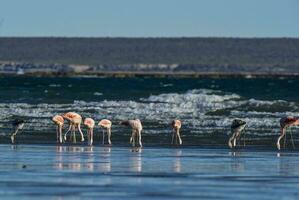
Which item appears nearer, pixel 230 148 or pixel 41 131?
pixel 230 148

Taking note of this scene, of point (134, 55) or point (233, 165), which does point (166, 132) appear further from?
point (134, 55)

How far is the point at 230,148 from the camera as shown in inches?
1315

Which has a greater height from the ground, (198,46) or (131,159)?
(198,46)

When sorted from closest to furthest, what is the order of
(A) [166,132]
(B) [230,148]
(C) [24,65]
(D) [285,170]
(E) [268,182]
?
(E) [268,182] → (D) [285,170] → (B) [230,148] → (A) [166,132] → (C) [24,65]

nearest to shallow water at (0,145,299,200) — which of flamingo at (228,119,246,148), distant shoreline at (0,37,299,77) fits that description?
flamingo at (228,119,246,148)

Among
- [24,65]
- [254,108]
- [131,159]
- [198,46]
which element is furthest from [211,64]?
[131,159]

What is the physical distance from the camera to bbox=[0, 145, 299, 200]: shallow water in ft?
71.7

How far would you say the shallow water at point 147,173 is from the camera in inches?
861

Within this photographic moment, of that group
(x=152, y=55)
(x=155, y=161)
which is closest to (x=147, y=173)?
(x=155, y=161)

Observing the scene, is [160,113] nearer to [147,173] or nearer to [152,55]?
[147,173]

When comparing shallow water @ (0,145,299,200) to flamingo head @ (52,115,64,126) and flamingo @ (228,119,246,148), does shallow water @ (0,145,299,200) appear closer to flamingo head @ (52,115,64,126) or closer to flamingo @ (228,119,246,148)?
flamingo @ (228,119,246,148)

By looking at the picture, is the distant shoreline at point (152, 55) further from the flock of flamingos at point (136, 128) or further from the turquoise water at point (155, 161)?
the flock of flamingos at point (136, 128)

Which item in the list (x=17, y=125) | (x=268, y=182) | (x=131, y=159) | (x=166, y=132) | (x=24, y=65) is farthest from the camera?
(x=24, y=65)

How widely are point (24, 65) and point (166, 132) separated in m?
127
